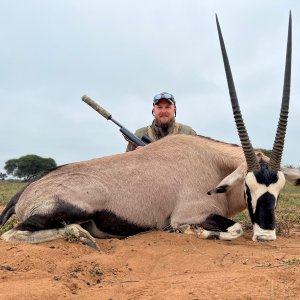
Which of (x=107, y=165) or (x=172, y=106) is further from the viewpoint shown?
(x=172, y=106)

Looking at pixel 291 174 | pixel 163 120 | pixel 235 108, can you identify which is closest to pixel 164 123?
pixel 163 120

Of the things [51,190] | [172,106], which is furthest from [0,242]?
[172,106]

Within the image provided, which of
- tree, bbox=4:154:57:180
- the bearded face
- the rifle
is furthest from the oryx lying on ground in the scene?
tree, bbox=4:154:57:180

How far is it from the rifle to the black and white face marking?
350 centimetres

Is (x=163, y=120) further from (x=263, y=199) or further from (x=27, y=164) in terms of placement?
(x=27, y=164)

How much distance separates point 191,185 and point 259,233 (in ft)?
3.61

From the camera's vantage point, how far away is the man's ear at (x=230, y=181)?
5.42 metres

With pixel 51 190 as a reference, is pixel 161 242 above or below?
below

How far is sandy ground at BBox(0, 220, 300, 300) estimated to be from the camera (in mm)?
3055

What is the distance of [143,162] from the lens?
585cm

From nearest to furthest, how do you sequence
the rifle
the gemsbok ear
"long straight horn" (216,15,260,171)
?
"long straight horn" (216,15,260,171), the gemsbok ear, the rifle

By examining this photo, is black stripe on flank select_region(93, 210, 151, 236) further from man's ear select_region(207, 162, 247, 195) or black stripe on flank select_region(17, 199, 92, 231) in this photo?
man's ear select_region(207, 162, 247, 195)

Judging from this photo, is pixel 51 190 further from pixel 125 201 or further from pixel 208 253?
pixel 208 253

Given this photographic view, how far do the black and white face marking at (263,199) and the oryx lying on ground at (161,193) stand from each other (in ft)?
0.03
